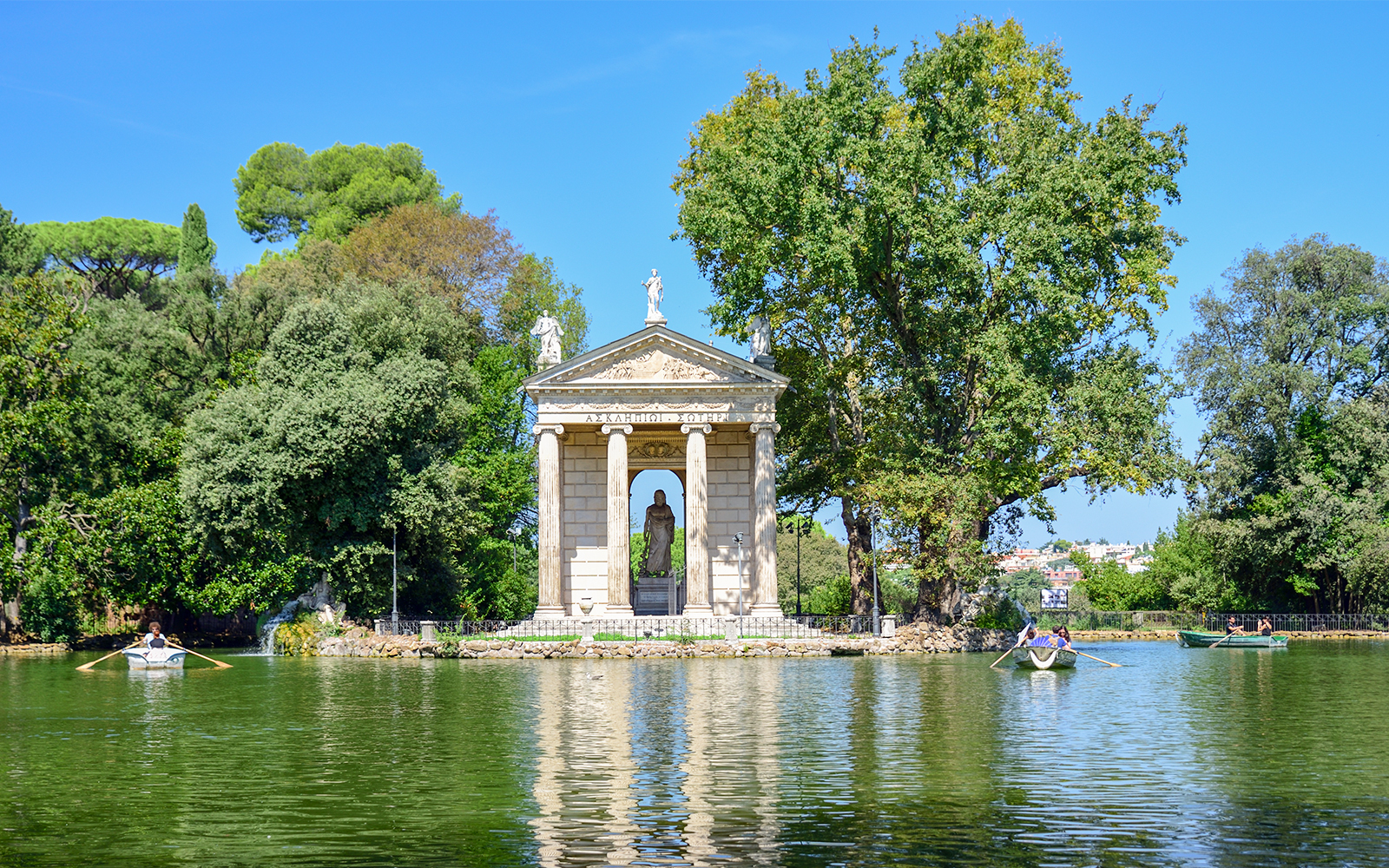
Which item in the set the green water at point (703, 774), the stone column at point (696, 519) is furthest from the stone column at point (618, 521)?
the green water at point (703, 774)

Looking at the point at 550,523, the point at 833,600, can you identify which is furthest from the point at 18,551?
the point at 833,600

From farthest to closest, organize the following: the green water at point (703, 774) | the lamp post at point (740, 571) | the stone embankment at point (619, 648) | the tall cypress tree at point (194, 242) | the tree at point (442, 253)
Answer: the tall cypress tree at point (194, 242)
the tree at point (442, 253)
the lamp post at point (740, 571)
the stone embankment at point (619, 648)
the green water at point (703, 774)

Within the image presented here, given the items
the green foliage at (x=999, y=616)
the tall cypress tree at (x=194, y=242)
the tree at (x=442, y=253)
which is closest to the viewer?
the green foliage at (x=999, y=616)

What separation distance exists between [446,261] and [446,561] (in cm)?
1747

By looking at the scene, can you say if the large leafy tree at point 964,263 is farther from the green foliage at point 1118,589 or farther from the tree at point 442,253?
the green foliage at point 1118,589

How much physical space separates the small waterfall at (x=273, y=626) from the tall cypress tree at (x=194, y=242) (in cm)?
3449

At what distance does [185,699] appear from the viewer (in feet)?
90.6

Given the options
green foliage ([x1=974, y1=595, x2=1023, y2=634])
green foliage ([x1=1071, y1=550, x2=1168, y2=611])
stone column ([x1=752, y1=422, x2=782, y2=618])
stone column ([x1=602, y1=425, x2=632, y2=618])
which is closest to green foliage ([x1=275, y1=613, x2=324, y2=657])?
stone column ([x1=602, y1=425, x2=632, y2=618])

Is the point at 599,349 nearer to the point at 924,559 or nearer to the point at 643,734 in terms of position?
the point at 924,559

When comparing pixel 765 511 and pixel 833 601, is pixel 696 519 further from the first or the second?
pixel 833 601

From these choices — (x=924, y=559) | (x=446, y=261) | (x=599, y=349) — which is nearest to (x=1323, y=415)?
(x=924, y=559)

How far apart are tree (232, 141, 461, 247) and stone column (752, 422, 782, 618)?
31887 millimetres

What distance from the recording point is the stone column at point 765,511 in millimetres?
49969

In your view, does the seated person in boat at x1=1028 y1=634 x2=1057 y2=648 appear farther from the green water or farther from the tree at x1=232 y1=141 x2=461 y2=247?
the tree at x1=232 y1=141 x2=461 y2=247
